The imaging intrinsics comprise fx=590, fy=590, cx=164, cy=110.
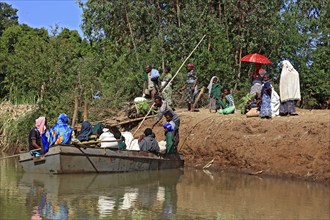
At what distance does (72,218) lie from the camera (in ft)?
33.9

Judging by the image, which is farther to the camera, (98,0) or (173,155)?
(98,0)

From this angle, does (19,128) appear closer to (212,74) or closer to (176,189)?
(212,74)

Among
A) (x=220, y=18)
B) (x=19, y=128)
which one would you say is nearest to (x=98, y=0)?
(x=220, y=18)

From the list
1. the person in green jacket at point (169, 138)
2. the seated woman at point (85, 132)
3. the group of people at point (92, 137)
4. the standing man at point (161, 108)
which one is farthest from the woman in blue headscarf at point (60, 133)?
the standing man at point (161, 108)

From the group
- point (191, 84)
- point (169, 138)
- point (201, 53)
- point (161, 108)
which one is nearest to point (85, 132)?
point (169, 138)

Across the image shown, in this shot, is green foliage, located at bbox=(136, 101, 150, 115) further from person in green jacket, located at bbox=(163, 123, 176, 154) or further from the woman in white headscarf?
the woman in white headscarf

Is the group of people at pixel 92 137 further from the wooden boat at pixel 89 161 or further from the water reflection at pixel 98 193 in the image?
the water reflection at pixel 98 193

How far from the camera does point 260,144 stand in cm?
1641

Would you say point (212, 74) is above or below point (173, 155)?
above

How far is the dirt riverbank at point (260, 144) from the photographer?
15.2 metres

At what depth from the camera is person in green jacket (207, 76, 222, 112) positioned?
19.5 meters

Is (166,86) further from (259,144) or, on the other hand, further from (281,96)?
(259,144)

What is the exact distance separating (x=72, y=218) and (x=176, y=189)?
14.2 feet

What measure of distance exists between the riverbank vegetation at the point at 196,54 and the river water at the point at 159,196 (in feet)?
22.2
